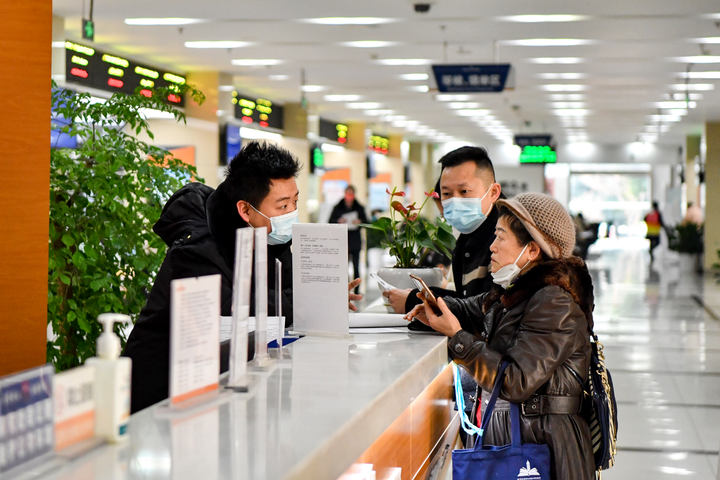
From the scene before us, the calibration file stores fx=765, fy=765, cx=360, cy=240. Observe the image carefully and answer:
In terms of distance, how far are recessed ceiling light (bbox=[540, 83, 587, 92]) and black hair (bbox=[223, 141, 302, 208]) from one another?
11271mm

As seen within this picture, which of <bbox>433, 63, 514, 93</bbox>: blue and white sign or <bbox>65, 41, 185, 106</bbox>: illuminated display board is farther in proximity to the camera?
<bbox>433, 63, 514, 93</bbox>: blue and white sign

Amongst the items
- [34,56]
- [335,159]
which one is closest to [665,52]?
[34,56]

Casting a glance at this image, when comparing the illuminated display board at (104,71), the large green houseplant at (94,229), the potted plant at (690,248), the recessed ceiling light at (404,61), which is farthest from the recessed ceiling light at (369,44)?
the potted plant at (690,248)

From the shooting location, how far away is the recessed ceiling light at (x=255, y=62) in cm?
1067

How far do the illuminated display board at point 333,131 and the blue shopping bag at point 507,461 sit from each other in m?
16.2

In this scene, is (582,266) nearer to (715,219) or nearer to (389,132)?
(715,219)

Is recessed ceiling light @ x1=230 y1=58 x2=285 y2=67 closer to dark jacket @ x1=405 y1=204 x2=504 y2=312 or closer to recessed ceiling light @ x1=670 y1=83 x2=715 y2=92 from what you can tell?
recessed ceiling light @ x1=670 y1=83 x2=715 y2=92

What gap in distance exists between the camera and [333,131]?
1886cm

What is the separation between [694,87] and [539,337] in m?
12.3

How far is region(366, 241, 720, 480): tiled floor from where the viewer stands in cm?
440

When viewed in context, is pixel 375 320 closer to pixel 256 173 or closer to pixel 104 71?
pixel 256 173

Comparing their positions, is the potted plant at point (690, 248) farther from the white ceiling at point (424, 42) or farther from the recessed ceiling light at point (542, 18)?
the recessed ceiling light at point (542, 18)

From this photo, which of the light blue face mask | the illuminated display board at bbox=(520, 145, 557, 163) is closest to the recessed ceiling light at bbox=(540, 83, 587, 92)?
the illuminated display board at bbox=(520, 145, 557, 163)

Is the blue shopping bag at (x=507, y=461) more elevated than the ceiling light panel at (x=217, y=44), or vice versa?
the ceiling light panel at (x=217, y=44)
